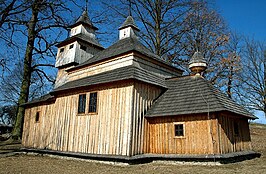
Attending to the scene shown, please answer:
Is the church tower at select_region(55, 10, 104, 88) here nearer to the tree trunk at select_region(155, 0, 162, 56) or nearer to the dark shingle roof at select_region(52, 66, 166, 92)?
the dark shingle roof at select_region(52, 66, 166, 92)

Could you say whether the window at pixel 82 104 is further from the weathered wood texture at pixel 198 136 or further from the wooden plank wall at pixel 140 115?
the weathered wood texture at pixel 198 136

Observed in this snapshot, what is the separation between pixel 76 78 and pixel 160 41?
11.6m

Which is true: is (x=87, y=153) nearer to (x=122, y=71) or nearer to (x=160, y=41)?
(x=122, y=71)

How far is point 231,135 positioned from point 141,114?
484 cm

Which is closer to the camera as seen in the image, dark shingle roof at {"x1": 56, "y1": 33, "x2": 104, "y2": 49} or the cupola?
the cupola

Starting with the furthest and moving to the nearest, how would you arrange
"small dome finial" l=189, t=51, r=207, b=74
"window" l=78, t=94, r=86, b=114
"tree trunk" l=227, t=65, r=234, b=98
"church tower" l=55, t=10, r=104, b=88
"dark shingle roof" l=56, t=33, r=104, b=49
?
"tree trunk" l=227, t=65, r=234, b=98 → "dark shingle roof" l=56, t=33, r=104, b=49 → "church tower" l=55, t=10, r=104, b=88 → "window" l=78, t=94, r=86, b=114 → "small dome finial" l=189, t=51, r=207, b=74

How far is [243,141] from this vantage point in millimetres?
13570

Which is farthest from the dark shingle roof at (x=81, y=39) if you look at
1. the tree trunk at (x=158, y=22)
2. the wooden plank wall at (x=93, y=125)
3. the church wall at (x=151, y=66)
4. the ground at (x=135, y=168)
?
the ground at (x=135, y=168)

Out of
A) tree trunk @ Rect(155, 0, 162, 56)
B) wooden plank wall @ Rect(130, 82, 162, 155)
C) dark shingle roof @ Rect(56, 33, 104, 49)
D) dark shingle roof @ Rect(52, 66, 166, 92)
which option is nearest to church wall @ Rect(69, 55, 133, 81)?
dark shingle roof @ Rect(52, 66, 166, 92)

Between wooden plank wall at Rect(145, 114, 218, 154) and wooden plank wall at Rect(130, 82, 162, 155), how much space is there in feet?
1.42

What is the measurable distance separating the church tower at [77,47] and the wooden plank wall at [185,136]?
10093 millimetres

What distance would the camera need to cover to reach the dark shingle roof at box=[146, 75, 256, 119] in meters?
11.6

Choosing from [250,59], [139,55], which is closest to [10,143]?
[139,55]

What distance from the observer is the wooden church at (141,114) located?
11648 mm
